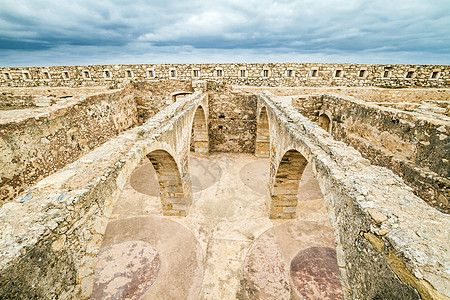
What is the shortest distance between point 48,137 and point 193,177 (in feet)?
18.0

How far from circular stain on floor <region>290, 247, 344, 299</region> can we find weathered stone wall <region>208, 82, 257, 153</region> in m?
7.20

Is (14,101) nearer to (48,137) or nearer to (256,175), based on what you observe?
(48,137)

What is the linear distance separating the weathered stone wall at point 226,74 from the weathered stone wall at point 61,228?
12.6 m

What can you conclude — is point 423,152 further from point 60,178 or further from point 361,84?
point 361,84

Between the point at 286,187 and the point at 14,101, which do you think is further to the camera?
the point at 14,101

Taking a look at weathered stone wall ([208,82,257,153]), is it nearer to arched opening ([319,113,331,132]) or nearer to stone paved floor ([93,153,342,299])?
arched opening ([319,113,331,132])

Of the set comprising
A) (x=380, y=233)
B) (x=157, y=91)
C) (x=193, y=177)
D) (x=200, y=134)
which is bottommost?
(x=193, y=177)

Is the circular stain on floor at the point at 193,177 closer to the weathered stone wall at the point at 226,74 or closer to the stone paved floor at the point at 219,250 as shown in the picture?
the stone paved floor at the point at 219,250

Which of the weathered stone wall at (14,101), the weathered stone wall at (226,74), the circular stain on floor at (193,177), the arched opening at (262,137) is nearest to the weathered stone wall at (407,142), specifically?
the arched opening at (262,137)

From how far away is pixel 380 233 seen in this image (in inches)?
72.7

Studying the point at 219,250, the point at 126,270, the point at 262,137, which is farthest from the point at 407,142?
the point at 126,270

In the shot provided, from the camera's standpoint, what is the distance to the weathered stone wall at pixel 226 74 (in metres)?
14.2

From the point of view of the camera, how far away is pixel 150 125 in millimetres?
4957

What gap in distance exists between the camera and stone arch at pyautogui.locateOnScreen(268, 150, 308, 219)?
573cm
